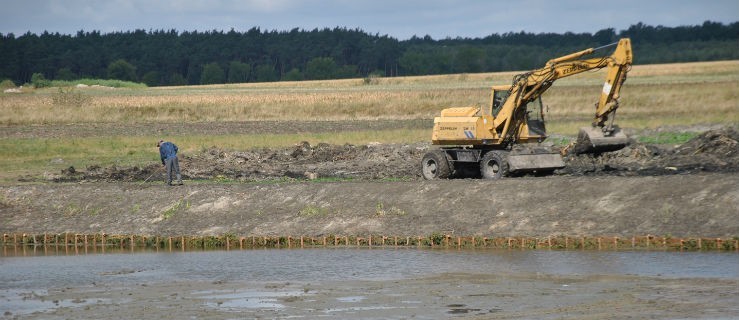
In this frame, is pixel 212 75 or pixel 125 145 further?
pixel 212 75

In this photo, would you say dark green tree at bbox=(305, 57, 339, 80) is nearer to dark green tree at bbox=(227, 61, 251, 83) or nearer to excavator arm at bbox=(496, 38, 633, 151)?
dark green tree at bbox=(227, 61, 251, 83)

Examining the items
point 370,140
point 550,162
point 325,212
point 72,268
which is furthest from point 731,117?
point 72,268

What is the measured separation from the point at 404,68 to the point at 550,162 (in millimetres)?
153831

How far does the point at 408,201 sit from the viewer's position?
32281mm

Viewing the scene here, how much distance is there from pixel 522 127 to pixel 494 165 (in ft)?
5.18

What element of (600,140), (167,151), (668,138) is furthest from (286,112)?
(600,140)

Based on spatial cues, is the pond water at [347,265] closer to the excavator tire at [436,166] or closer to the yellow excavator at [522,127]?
the yellow excavator at [522,127]

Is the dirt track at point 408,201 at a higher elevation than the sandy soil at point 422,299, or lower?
higher

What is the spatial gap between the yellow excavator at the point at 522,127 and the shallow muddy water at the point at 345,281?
8.52 metres

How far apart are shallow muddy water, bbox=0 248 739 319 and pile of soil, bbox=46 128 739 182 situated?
11.2m

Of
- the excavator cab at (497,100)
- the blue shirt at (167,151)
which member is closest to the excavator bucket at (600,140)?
the excavator cab at (497,100)

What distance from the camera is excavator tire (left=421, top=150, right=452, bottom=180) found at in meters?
37.4

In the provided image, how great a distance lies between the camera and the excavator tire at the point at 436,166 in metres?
37.4

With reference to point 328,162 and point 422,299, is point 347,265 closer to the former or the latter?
point 422,299
